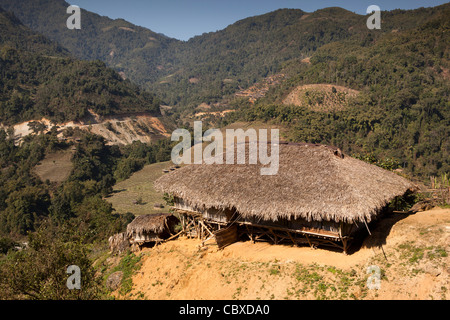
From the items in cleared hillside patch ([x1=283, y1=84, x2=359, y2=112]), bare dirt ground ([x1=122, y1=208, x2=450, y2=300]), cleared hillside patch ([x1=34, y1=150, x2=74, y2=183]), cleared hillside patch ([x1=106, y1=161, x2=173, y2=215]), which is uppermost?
cleared hillside patch ([x1=283, y1=84, x2=359, y2=112])

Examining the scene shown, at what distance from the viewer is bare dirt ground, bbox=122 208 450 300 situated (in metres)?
11.1

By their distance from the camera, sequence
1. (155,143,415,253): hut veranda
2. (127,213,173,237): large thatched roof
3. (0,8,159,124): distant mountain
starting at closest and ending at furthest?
(155,143,415,253): hut veranda → (127,213,173,237): large thatched roof → (0,8,159,124): distant mountain

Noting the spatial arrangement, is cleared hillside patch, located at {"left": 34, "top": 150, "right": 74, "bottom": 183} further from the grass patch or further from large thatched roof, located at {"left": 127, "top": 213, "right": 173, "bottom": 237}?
the grass patch

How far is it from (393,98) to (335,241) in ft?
175

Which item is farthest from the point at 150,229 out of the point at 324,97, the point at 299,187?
the point at 324,97

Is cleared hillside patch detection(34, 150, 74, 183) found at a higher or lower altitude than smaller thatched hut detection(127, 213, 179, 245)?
lower

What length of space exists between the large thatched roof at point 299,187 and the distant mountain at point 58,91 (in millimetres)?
66663

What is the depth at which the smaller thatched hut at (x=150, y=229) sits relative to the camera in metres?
17.4

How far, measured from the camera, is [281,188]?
570 inches

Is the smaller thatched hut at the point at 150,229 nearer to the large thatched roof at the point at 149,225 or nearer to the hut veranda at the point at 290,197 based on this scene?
the large thatched roof at the point at 149,225

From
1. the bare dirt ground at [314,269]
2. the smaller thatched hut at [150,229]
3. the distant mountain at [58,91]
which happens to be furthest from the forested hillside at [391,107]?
the smaller thatched hut at [150,229]

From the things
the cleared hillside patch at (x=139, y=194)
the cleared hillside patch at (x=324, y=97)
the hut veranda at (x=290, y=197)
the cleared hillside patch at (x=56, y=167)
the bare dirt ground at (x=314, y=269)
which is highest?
the cleared hillside patch at (x=324, y=97)

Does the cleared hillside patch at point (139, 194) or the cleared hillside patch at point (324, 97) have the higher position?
the cleared hillside patch at point (324, 97)

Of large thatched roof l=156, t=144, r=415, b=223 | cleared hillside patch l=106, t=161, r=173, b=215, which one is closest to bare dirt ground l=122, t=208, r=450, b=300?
large thatched roof l=156, t=144, r=415, b=223
